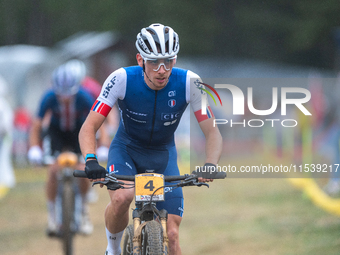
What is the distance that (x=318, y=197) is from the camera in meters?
11.4

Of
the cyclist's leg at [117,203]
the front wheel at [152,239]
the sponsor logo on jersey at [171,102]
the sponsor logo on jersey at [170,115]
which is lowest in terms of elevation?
the front wheel at [152,239]

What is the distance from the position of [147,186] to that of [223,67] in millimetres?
24174

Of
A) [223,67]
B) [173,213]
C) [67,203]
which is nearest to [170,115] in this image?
[173,213]

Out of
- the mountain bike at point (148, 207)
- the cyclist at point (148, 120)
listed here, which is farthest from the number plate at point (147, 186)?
the cyclist at point (148, 120)

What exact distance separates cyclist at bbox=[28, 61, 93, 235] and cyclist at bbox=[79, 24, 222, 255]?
2.74 metres

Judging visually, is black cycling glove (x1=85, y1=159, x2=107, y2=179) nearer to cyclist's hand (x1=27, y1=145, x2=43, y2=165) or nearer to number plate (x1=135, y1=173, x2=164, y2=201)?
number plate (x1=135, y1=173, x2=164, y2=201)

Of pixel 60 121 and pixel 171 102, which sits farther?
pixel 60 121

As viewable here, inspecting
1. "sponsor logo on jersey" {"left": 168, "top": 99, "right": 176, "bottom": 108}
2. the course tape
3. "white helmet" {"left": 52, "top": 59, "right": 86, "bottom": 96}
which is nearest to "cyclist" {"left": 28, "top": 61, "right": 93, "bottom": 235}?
"white helmet" {"left": 52, "top": 59, "right": 86, "bottom": 96}

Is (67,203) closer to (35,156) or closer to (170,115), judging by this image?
(35,156)

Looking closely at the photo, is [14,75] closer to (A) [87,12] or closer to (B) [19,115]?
(B) [19,115]

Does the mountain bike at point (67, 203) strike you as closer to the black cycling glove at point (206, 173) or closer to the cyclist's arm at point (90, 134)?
the cyclist's arm at point (90, 134)

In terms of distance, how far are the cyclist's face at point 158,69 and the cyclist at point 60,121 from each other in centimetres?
331

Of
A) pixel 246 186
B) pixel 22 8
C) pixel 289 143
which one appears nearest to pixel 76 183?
pixel 246 186

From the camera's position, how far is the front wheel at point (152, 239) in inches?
152
